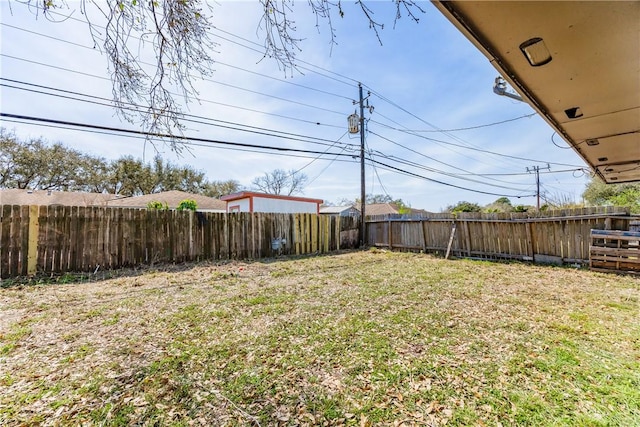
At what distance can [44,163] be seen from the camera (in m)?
17.6

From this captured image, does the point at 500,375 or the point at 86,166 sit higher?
the point at 86,166

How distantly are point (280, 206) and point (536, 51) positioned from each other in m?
13.4

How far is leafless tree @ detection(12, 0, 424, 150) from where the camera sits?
186 centimetres

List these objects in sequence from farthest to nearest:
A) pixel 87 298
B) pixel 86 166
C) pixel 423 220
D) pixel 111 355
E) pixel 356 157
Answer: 1. pixel 86 166
2. pixel 356 157
3. pixel 423 220
4. pixel 87 298
5. pixel 111 355

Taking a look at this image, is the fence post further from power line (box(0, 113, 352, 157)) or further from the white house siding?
the white house siding

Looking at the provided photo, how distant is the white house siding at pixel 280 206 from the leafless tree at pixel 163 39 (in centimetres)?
1099

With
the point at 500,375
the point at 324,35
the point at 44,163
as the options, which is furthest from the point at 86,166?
the point at 500,375

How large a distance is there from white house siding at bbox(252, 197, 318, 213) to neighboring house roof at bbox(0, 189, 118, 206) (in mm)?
10493

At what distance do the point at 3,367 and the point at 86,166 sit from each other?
23.4 meters

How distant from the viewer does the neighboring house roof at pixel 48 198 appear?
47.3ft

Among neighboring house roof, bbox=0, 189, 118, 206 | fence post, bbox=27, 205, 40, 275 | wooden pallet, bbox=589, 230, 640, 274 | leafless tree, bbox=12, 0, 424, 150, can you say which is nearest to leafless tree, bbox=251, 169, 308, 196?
neighboring house roof, bbox=0, 189, 118, 206

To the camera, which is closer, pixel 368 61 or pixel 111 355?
pixel 111 355

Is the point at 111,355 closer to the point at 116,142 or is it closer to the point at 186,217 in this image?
the point at 186,217

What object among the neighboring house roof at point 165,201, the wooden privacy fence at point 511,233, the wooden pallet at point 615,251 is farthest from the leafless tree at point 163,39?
the neighboring house roof at point 165,201
